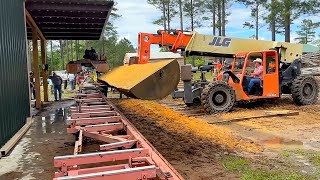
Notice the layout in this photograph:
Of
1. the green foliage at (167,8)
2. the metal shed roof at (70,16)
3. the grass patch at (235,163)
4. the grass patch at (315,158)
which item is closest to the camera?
the grass patch at (235,163)

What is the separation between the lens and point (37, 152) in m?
6.68

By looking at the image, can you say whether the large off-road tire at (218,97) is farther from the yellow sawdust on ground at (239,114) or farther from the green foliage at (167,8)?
the green foliage at (167,8)

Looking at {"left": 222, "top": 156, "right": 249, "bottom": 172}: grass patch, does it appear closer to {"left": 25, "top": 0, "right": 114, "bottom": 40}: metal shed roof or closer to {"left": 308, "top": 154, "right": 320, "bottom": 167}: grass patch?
{"left": 308, "top": 154, "right": 320, "bottom": 167}: grass patch

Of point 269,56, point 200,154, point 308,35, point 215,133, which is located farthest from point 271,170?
point 308,35

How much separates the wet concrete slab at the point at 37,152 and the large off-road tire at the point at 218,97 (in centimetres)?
470

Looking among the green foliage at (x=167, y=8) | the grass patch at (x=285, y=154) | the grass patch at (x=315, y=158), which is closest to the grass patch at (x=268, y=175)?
the grass patch at (x=315, y=158)

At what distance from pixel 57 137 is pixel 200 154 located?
3.30 meters

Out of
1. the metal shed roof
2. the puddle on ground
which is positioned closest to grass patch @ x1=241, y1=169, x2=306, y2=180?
the puddle on ground

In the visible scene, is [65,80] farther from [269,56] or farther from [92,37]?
[269,56]

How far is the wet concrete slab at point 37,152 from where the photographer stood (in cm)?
538

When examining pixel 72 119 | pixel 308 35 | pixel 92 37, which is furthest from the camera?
pixel 308 35

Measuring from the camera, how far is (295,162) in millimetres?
6301

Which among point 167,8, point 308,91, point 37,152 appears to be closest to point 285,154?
point 37,152

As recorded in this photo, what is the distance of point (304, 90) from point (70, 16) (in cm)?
870
